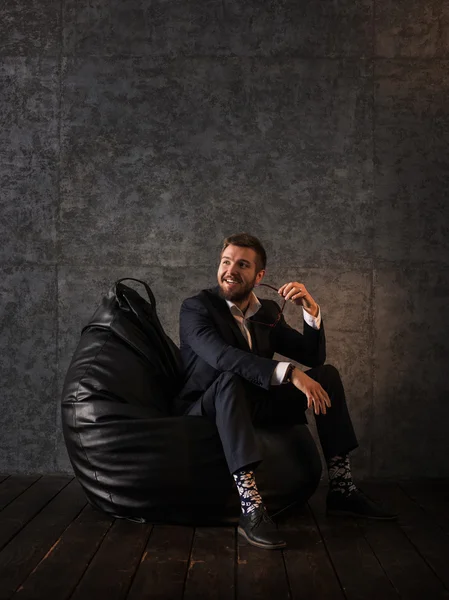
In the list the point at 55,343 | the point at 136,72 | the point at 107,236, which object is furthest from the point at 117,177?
the point at 55,343

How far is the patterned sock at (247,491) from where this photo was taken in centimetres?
286

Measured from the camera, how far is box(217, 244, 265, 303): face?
3.35 metres

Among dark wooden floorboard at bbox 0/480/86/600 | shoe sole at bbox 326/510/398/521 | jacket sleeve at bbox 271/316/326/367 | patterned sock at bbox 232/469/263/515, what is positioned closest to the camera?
dark wooden floorboard at bbox 0/480/86/600

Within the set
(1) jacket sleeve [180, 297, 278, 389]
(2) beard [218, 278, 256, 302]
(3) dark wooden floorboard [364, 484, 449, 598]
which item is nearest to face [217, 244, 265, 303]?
(2) beard [218, 278, 256, 302]

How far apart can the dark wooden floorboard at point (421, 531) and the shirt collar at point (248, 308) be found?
3.67 feet

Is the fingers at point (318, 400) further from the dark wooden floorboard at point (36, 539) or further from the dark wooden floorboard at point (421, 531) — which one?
the dark wooden floorboard at point (36, 539)

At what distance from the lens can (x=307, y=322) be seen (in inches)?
138

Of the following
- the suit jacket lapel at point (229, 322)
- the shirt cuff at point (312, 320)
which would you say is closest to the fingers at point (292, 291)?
the shirt cuff at point (312, 320)

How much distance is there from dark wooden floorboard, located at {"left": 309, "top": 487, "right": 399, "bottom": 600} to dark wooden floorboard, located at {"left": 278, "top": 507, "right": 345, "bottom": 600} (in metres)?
0.03

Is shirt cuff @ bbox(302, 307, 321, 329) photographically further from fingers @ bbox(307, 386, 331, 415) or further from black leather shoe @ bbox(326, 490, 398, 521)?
black leather shoe @ bbox(326, 490, 398, 521)

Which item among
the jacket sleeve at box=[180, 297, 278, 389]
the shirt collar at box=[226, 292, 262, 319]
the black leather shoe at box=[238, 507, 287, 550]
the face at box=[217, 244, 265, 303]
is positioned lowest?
the black leather shoe at box=[238, 507, 287, 550]

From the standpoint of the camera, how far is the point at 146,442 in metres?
3.06

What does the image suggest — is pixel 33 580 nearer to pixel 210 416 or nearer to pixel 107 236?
pixel 210 416

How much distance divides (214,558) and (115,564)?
348mm
